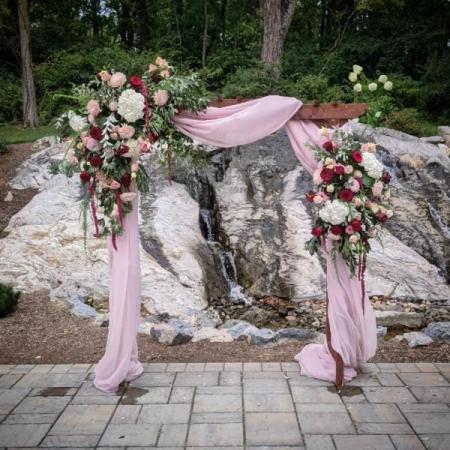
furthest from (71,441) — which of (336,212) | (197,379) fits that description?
(336,212)

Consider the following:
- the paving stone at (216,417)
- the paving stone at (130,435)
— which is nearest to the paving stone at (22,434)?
the paving stone at (130,435)

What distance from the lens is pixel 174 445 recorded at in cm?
382

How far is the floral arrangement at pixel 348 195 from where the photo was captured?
15.0 feet

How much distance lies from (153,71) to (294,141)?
1.53m

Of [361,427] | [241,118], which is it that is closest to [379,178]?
[241,118]

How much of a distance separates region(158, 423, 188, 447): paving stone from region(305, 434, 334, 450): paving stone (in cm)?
94

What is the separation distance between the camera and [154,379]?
16.5 feet

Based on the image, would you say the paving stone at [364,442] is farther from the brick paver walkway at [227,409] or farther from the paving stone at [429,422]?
the paving stone at [429,422]

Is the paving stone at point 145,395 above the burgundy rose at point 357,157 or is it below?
below

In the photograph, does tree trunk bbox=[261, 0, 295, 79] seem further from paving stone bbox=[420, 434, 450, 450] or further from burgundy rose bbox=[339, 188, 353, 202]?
paving stone bbox=[420, 434, 450, 450]

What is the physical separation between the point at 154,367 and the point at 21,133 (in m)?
11.8

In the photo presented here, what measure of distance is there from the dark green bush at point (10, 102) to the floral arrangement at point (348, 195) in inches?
573

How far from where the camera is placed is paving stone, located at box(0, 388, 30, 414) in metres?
4.42

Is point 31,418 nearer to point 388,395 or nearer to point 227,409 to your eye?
point 227,409
